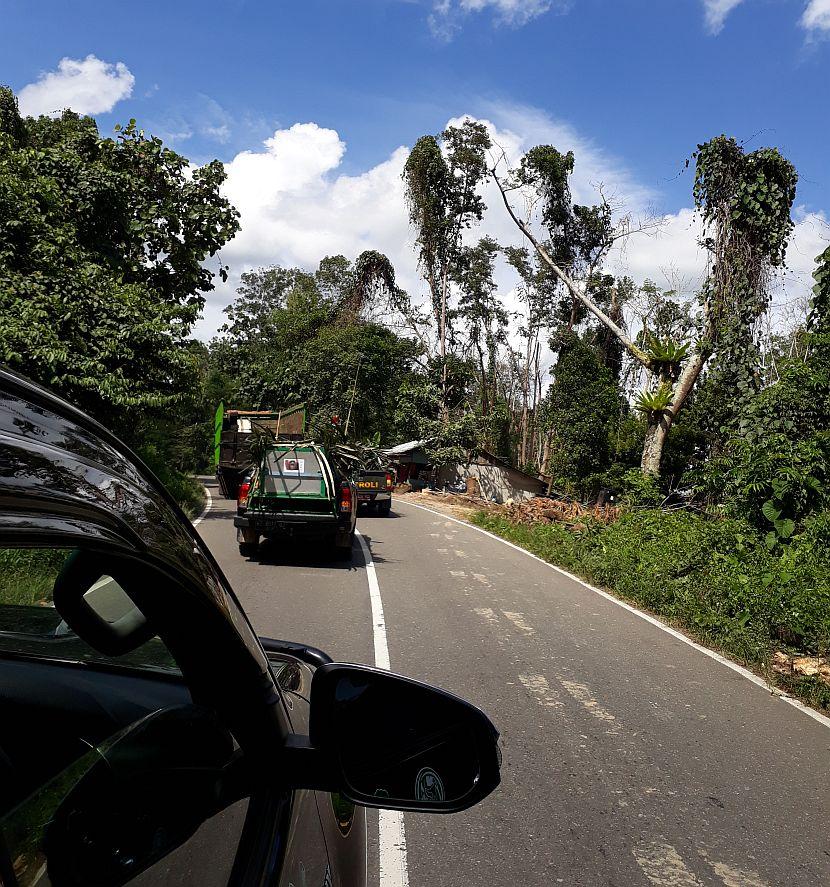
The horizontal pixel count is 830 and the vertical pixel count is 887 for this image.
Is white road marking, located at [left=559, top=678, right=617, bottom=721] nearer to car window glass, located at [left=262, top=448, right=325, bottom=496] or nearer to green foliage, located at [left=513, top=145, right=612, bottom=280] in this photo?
car window glass, located at [left=262, top=448, right=325, bottom=496]

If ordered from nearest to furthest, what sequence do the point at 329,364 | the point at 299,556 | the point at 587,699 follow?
the point at 587,699 < the point at 299,556 < the point at 329,364

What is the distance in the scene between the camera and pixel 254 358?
5606 cm

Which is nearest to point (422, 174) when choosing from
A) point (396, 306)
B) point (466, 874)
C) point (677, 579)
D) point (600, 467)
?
point (396, 306)

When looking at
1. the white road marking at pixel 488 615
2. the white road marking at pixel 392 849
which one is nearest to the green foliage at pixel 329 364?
the white road marking at pixel 488 615

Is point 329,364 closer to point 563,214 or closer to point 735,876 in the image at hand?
point 563,214

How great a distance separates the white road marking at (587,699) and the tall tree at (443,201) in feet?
111

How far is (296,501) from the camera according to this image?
1269 centimetres

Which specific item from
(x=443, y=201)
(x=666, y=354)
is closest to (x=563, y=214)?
(x=443, y=201)

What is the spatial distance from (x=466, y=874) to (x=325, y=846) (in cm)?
226

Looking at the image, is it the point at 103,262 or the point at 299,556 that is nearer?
the point at 299,556

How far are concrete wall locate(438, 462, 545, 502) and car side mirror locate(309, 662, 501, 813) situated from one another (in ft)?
120

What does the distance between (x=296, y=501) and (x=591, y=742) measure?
802 centimetres

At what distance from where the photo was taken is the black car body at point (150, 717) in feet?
3.43

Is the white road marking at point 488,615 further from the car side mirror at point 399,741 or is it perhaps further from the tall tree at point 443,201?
the tall tree at point 443,201
